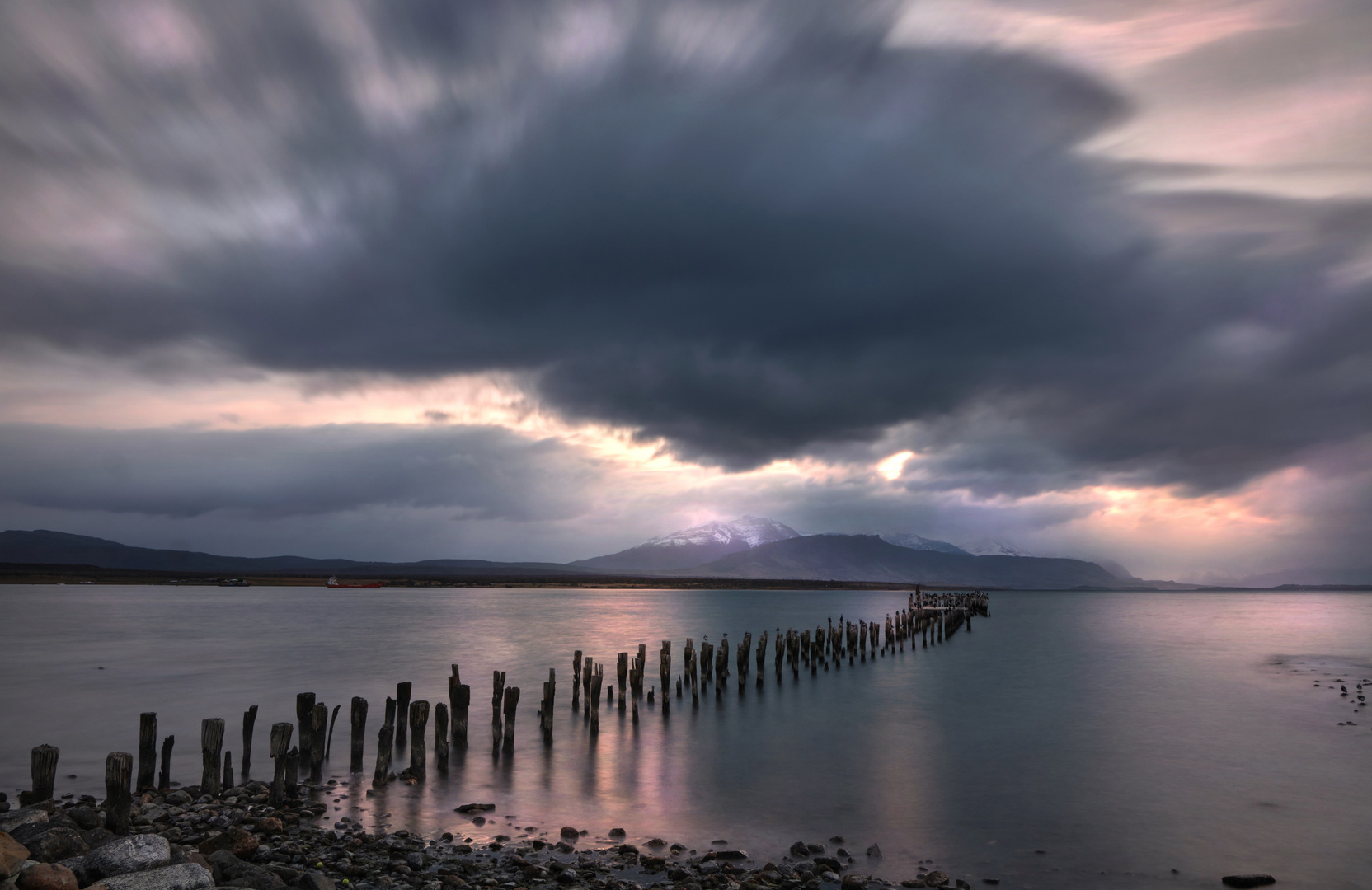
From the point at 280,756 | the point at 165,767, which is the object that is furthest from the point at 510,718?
the point at 165,767

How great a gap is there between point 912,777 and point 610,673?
18953 mm

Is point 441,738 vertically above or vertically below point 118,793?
below

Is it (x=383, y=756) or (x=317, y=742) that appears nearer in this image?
(x=383, y=756)

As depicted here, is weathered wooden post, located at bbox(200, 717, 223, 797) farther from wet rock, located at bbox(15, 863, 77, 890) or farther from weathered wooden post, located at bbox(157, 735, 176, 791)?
wet rock, located at bbox(15, 863, 77, 890)

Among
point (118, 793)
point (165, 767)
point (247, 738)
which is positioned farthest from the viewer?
point (247, 738)

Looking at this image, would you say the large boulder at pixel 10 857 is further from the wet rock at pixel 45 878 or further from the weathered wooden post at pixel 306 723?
the weathered wooden post at pixel 306 723

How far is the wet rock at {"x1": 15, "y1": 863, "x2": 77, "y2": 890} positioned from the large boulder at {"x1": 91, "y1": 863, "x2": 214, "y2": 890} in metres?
0.22

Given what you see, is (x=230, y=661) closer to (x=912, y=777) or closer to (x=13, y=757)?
(x=13, y=757)

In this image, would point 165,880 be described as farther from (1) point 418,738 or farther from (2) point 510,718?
(2) point 510,718

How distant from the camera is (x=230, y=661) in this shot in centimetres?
3400

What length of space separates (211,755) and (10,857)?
19.0 ft

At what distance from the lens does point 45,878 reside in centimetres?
712

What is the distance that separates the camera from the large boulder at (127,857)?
311 inches

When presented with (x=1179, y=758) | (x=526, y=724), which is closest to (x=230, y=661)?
(x=526, y=724)
